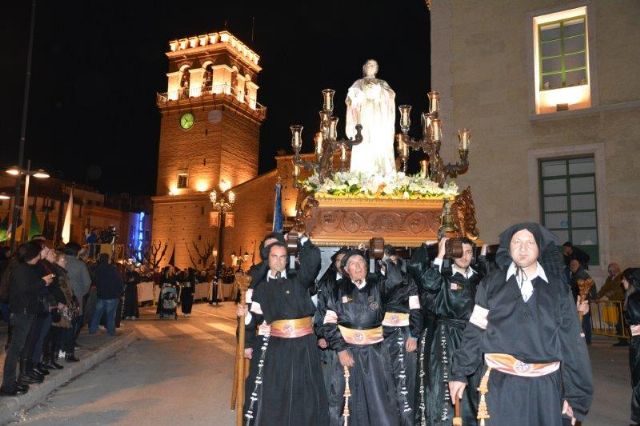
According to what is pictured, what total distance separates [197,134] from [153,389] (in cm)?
4410

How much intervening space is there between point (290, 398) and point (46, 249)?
213 inches

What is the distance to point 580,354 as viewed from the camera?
3.22m

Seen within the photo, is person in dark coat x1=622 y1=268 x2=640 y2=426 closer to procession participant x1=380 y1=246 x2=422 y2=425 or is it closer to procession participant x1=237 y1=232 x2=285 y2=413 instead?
procession participant x1=380 y1=246 x2=422 y2=425

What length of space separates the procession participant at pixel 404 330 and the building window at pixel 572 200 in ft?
27.7

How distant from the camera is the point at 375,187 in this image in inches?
273

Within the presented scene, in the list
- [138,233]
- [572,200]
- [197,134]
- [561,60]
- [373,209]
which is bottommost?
[373,209]

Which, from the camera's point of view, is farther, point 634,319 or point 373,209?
point 373,209

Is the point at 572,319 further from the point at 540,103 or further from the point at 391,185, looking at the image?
the point at 540,103

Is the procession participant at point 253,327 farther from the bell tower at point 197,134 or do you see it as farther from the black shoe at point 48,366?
the bell tower at point 197,134

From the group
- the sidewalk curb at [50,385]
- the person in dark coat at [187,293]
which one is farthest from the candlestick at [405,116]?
the person in dark coat at [187,293]

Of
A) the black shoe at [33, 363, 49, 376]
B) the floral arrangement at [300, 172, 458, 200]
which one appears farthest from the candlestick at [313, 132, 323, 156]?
the black shoe at [33, 363, 49, 376]

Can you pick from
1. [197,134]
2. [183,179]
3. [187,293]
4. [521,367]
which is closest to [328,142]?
[521,367]

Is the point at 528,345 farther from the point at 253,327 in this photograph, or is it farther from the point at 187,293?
the point at 187,293

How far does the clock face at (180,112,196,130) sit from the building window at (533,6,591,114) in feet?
133
